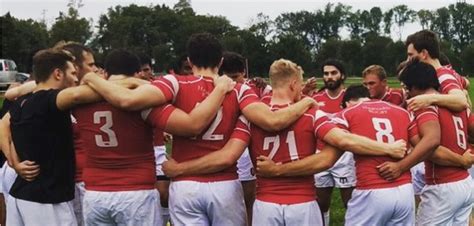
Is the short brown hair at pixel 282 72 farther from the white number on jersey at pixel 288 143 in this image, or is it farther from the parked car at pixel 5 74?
the parked car at pixel 5 74

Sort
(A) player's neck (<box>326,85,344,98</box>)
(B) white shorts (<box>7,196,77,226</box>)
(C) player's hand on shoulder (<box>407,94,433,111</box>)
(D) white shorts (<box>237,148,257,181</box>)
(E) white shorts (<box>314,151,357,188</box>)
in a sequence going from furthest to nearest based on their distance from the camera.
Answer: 1. (A) player's neck (<box>326,85,344,98</box>)
2. (E) white shorts (<box>314,151,357,188</box>)
3. (D) white shorts (<box>237,148,257,181</box>)
4. (C) player's hand on shoulder (<box>407,94,433,111</box>)
5. (B) white shorts (<box>7,196,77,226</box>)

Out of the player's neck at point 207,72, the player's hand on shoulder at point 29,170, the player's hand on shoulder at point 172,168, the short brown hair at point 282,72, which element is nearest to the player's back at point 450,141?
the short brown hair at point 282,72

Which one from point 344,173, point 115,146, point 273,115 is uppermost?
point 273,115

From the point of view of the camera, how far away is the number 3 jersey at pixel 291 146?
19.7 feet

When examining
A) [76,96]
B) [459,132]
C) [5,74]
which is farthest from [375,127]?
[5,74]

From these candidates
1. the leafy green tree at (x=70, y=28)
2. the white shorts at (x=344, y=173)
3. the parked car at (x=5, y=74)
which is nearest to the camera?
the white shorts at (x=344, y=173)

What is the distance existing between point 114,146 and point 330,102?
4504 millimetres

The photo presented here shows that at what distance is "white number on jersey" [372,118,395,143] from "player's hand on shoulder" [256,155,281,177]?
103 cm

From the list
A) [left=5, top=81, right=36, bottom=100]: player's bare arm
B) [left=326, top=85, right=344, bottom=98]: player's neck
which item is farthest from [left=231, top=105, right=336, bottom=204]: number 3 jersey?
[left=326, top=85, right=344, bottom=98]: player's neck

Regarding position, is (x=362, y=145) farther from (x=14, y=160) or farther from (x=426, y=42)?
(x=14, y=160)

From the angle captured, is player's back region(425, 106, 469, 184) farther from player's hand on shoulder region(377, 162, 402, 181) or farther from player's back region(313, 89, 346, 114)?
player's back region(313, 89, 346, 114)

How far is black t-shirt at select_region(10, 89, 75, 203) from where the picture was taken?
19.7 ft

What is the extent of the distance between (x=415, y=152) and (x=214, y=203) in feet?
6.42

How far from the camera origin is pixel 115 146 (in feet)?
19.9
